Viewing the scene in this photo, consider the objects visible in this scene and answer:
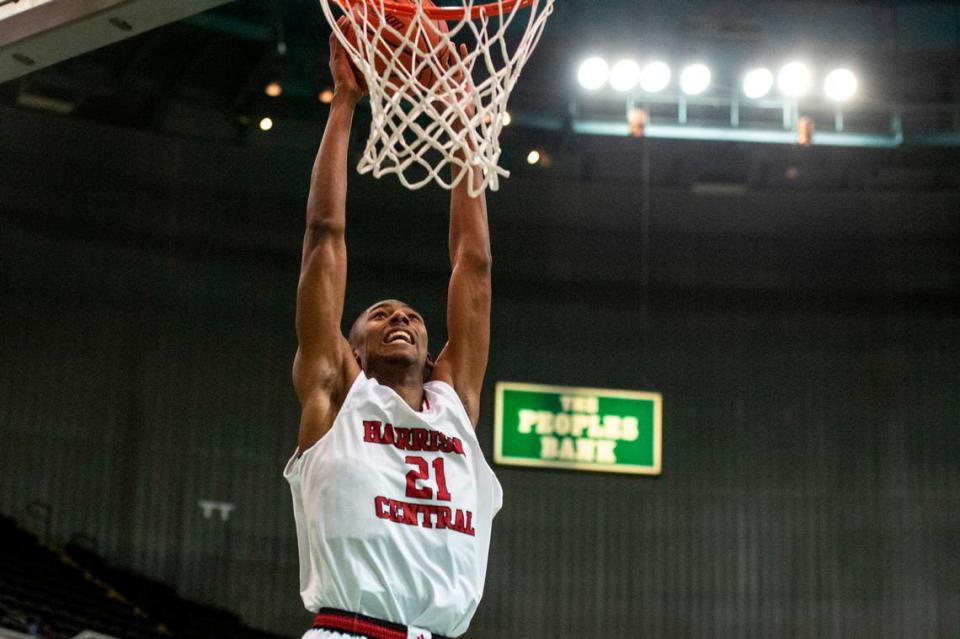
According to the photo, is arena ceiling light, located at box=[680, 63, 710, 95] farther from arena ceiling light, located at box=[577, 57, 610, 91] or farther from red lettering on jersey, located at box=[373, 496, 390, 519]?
red lettering on jersey, located at box=[373, 496, 390, 519]

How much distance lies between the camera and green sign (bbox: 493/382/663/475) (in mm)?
14961

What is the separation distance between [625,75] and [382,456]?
10895mm

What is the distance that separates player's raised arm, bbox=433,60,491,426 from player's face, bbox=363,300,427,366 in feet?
0.45

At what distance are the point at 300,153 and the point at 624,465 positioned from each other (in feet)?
17.9

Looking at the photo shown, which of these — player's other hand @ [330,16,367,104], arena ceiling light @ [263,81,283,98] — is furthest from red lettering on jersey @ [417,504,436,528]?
arena ceiling light @ [263,81,283,98]

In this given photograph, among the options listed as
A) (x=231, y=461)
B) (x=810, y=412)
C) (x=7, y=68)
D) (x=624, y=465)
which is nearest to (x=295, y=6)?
(x=231, y=461)

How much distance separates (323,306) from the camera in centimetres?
396

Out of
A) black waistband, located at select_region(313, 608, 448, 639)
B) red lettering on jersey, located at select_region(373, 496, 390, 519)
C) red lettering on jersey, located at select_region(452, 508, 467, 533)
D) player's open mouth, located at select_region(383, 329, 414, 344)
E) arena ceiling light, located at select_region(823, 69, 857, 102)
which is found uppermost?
arena ceiling light, located at select_region(823, 69, 857, 102)

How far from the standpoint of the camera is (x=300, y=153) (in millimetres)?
15914

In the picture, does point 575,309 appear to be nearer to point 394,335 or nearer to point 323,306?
point 394,335

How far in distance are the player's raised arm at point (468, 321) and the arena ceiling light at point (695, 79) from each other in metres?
10.0

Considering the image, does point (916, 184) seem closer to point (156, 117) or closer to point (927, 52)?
point (927, 52)

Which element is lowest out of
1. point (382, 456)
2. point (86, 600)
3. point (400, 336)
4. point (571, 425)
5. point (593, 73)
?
point (86, 600)

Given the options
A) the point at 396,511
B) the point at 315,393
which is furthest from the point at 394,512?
the point at 315,393
